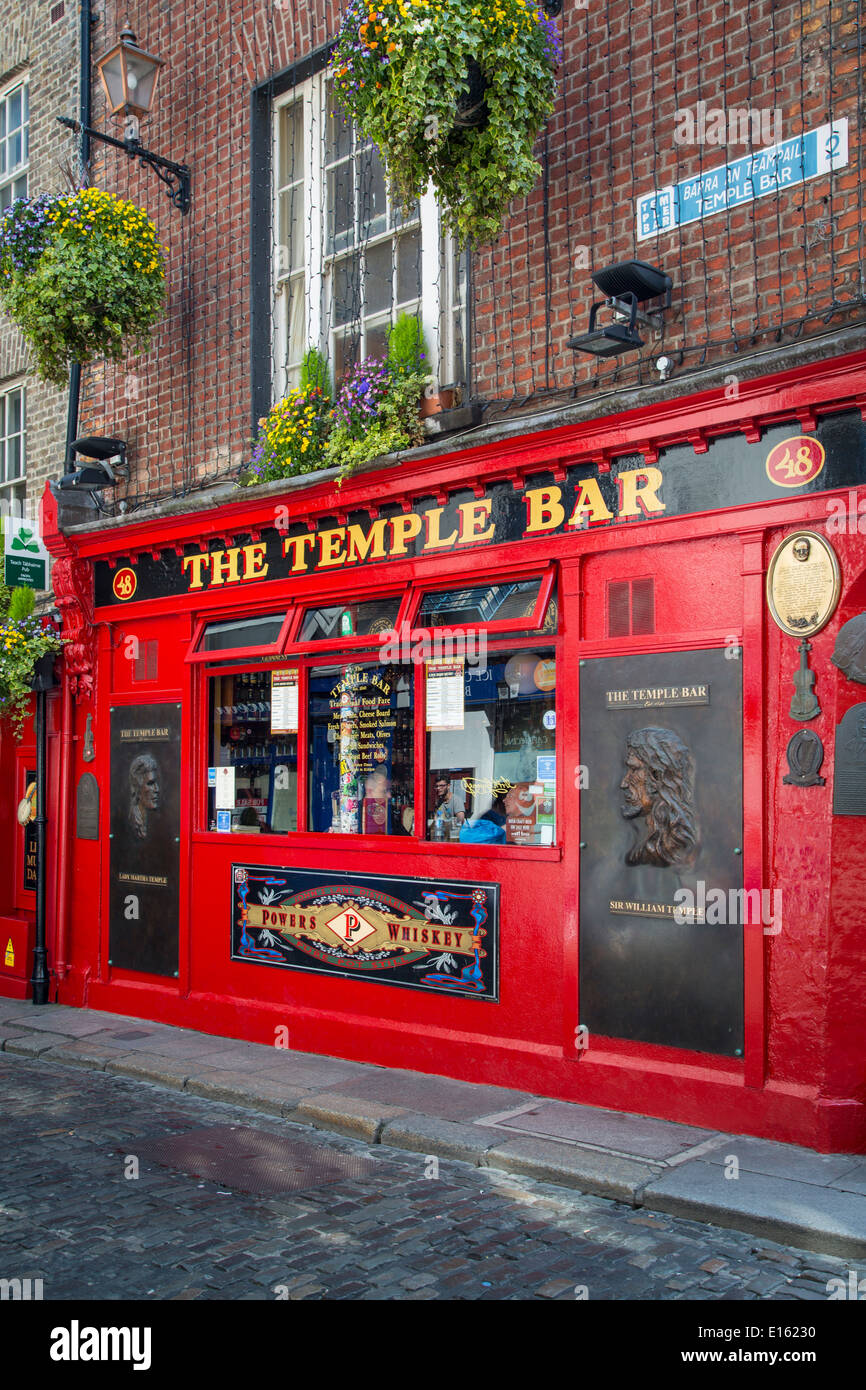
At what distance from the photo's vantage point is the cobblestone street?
4.64 meters

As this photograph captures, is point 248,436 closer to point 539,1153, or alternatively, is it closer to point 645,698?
point 645,698

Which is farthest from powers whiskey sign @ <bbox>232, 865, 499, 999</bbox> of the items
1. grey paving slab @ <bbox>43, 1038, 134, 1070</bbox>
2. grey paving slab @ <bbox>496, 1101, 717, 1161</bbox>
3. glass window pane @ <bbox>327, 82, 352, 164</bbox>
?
glass window pane @ <bbox>327, 82, 352, 164</bbox>

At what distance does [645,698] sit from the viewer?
7.00 meters

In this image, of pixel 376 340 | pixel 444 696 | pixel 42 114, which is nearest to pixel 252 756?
pixel 444 696

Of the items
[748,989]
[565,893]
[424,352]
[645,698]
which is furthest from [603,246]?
[748,989]

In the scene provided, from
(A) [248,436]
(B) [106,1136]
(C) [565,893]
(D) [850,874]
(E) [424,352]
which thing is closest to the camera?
(D) [850,874]

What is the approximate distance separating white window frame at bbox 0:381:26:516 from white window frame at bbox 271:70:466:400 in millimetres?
4286

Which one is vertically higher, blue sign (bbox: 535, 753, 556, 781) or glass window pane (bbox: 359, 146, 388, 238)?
glass window pane (bbox: 359, 146, 388, 238)

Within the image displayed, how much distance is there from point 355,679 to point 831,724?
375 cm

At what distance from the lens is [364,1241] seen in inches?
202

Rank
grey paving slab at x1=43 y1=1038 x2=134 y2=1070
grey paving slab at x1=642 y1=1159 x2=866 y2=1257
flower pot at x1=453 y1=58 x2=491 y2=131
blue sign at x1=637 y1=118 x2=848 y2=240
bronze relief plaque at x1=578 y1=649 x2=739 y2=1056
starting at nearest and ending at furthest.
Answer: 1. grey paving slab at x1=642 y1=1159 x2=866 y2=1257
2. blue sign at x1=637 y1=118 x2=848 y2=240
3. bronze relief plaque at x1=578 y1=649 x2=739 y2=1056
4. flower pot at x1=453 y1=58 x2=491 y2=131
5. grey paving slab at x1=43 y1=1038 x2=134 y2=1070

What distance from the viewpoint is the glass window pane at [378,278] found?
931 cm

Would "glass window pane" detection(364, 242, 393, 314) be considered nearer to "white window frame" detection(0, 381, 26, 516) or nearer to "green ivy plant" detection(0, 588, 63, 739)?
"green ivy plant" detection(0, 588, 63, 739)

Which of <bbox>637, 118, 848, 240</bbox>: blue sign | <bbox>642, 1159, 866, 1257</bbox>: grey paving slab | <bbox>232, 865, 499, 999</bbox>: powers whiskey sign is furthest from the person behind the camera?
<bbox>232, 865, 499, 999</bbox>: powers whiskey sign
